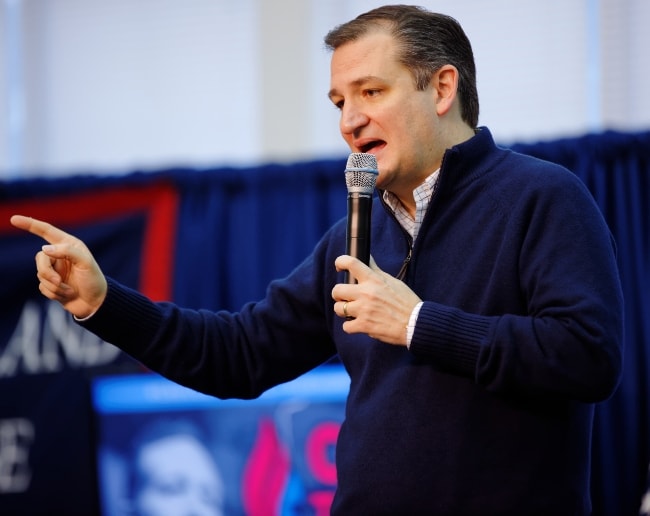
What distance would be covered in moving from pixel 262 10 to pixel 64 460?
6.77 feet

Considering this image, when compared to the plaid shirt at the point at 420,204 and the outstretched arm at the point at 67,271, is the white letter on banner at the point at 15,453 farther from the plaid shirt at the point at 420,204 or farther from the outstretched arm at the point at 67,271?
the plaid shirt at the point at 420,204

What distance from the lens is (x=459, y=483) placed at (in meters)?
1.43

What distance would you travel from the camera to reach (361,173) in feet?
4.91

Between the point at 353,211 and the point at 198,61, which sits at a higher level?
the point at 198,61

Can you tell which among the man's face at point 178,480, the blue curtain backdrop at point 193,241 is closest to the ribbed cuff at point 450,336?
the man's face at point 178,480

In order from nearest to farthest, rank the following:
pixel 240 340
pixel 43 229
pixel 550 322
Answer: pixel 550 322 < pixel 43 229 < pixel 240 340

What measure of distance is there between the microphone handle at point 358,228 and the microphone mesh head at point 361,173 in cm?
1

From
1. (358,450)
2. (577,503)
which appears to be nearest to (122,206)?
(358,450)

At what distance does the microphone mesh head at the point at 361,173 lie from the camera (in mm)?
1486

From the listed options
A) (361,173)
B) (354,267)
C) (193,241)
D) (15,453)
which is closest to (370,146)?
(361,173)

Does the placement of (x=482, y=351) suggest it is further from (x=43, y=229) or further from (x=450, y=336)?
(x=43, y=229)

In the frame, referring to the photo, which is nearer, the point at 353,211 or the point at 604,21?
the point at 353,211

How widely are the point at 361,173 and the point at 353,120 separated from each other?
0.57 feet

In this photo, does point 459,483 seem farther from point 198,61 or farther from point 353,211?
point 198,61
